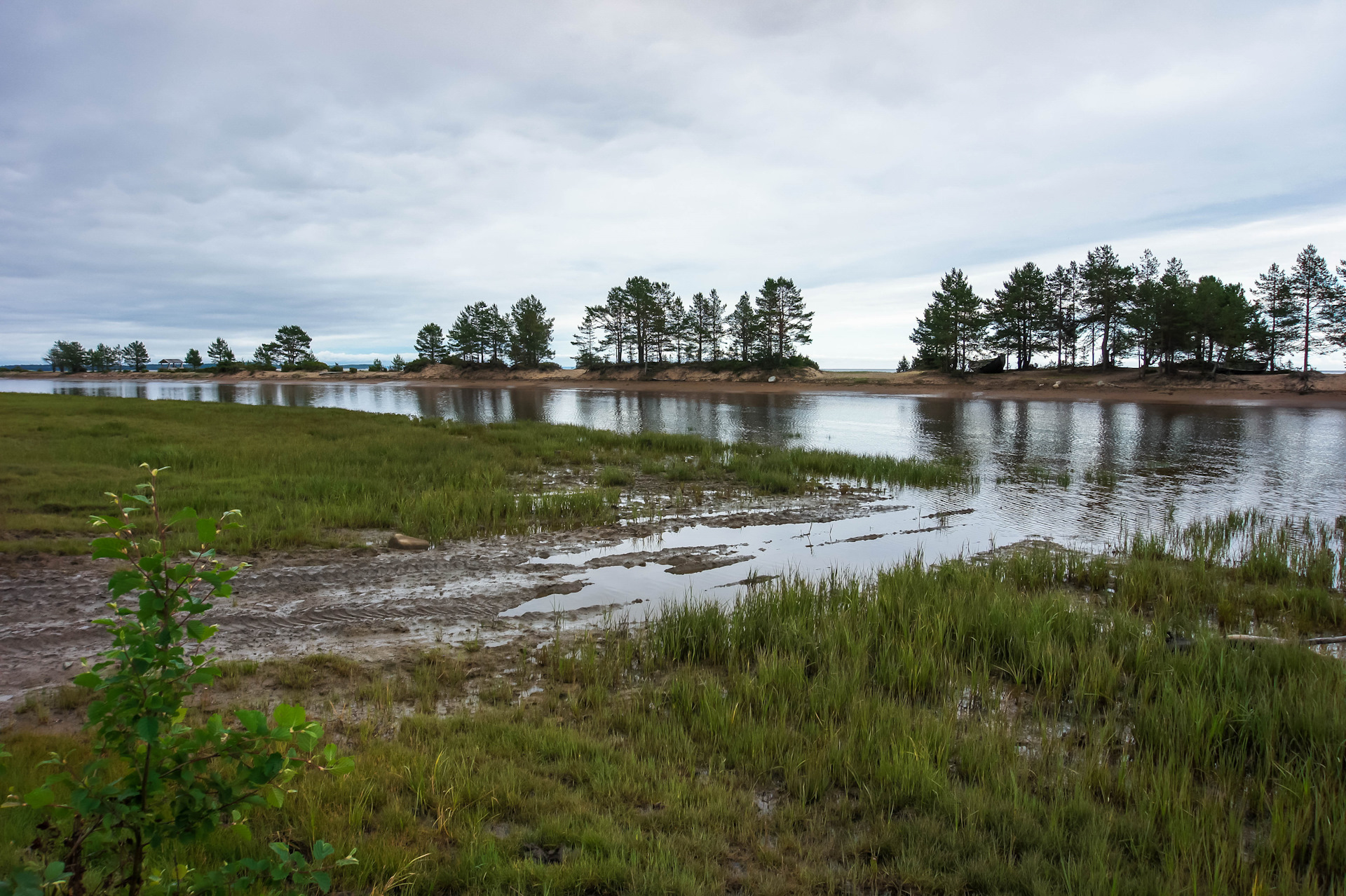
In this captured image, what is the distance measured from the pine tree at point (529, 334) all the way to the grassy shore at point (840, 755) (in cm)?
9830

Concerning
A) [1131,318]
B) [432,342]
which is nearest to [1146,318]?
[1131,318]

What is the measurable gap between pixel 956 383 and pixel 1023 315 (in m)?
10.8

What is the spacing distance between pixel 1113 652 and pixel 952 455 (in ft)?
58.9

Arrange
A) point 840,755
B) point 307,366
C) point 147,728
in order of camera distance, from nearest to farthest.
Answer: point 147,728, point 840,755, point 307,366

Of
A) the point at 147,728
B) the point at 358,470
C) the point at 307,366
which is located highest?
the point at 307,366

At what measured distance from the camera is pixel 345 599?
8.73m

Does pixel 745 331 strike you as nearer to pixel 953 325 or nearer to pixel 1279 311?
pixel 953 325

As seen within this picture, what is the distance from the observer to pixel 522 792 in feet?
14.2

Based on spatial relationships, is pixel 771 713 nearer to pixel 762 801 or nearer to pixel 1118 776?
pixel 762 801

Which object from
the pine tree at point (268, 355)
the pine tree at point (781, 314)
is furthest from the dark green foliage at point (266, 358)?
the pine tree at point (781, 314)

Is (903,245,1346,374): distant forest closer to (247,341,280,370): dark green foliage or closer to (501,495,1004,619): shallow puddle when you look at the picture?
(501,495,1004,619): shallow puddle

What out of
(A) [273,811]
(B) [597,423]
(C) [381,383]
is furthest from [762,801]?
(C) [381,383]

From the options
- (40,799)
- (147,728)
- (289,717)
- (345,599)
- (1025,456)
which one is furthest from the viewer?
(1025,456)

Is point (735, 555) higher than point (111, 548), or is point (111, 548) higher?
point (111, 548)
